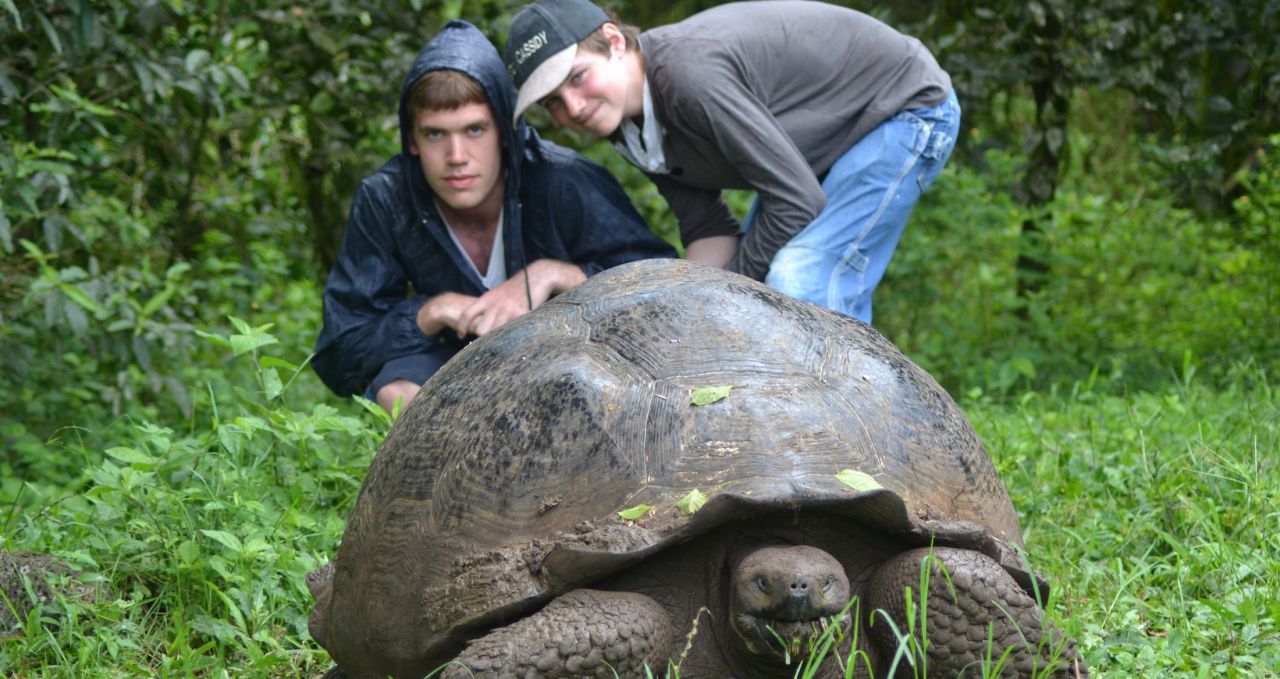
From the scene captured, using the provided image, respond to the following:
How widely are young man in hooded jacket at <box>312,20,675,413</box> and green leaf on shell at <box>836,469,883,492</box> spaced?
1826 mm

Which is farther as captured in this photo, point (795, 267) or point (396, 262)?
point (396, 262)

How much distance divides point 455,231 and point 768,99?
103cm

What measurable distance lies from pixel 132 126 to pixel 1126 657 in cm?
422

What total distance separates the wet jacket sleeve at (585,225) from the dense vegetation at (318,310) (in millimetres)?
867

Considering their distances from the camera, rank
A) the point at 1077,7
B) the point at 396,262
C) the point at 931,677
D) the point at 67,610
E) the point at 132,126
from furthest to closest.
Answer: the point at 1077,7 < the point at 132,126 < the point at 396,262 < the point at 67,610 < the point at 931,677

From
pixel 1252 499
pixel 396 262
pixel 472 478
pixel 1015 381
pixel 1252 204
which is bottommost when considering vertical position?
pixel 1015 381

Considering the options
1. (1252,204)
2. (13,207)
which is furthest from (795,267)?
(1252,204)

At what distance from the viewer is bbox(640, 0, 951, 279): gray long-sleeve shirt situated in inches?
137

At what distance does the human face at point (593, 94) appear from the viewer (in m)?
3.47

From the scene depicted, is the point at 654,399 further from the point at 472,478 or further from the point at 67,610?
the point at 67,610

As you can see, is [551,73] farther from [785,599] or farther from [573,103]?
[785,599]

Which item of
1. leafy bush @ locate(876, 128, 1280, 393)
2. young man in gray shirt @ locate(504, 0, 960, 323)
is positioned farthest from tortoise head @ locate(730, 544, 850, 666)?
leafy bush @ locate(876, 128, 1280, 393)

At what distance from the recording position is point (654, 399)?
2053 mm

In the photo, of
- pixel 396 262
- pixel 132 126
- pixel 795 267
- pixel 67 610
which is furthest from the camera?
pixel 132 126
